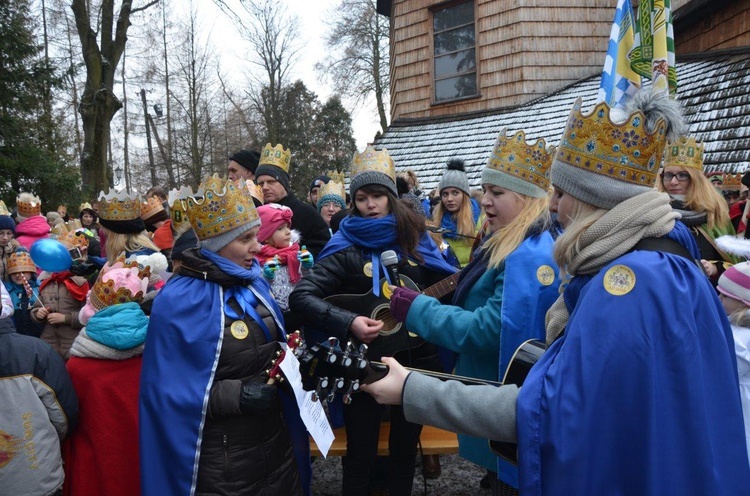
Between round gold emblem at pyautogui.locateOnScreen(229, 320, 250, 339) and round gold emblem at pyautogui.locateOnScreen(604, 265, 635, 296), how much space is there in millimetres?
2084

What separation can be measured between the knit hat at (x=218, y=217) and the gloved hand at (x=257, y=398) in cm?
84

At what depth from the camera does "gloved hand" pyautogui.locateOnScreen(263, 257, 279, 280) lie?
464cm

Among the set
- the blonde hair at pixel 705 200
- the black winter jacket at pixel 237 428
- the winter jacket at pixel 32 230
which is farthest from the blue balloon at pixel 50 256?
the blonde hair at pixel 705 200

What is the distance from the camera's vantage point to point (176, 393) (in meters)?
3.12

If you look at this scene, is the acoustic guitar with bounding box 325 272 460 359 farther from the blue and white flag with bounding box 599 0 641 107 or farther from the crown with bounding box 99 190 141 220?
the blue and white flag with bounding box 599 0 641 107

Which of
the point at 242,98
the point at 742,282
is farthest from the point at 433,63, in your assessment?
the point at 242,98

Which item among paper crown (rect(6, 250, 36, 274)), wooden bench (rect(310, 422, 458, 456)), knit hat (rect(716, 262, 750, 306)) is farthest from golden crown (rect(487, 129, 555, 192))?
paper crown (rect(6, 250, 36, 274))

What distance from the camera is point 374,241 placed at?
4.09 meters

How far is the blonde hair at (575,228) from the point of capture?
6.47ft

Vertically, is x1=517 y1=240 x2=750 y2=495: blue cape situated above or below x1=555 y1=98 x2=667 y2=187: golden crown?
below

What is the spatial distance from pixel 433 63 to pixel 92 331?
15.3 meters

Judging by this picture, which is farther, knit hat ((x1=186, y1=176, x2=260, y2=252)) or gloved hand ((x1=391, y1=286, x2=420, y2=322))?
knit hat ((x1=186, y1=176, x2=260, y2=252))

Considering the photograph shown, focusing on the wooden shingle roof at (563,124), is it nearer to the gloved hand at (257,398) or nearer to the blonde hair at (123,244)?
the blonde hair at (123,244)

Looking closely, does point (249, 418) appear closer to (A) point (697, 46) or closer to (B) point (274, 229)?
(B) point (274, 229)
